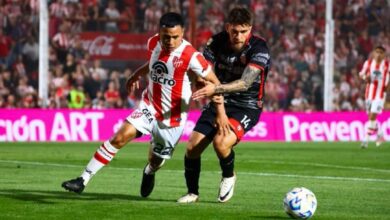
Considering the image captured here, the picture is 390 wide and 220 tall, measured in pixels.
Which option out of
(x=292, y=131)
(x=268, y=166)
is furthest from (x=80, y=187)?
(x=292, y=131)

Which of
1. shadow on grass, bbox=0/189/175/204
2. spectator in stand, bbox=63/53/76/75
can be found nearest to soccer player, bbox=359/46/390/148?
spectator in stand, bbox=63/53/76/75

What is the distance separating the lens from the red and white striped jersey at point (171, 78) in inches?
439

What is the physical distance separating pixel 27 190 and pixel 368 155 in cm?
1129

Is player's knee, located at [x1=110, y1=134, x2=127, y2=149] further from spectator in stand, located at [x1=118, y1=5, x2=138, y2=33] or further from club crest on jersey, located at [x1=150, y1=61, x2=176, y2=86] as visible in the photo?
spectator in stand, located at [x1=118, y1=5, x2=138, y2=33]

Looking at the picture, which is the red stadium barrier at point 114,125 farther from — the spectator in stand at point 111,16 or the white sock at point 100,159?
the white sock at point 100,159

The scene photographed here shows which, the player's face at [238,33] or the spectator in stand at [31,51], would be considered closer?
the player's face at [238,33]

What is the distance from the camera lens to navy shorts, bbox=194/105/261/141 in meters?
11.6

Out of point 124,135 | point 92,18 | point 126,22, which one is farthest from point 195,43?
point 124,135

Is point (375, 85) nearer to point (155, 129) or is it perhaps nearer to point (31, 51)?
point (31, 51)

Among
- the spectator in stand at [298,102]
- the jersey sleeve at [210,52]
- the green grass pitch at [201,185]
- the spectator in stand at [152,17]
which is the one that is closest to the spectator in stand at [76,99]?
the spectator in stand at [152,17]

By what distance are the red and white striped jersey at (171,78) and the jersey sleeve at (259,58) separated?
1.88 feet

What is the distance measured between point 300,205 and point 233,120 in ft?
6.91

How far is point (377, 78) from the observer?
26.8m

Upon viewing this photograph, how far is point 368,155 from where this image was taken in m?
22.1
